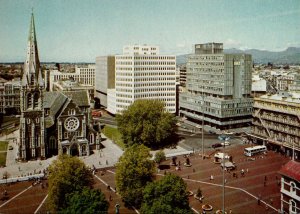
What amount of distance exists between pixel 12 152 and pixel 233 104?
75.4 metres

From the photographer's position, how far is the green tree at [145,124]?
343 feet

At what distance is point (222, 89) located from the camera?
5167 inches

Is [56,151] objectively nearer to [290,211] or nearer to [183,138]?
[183,138]

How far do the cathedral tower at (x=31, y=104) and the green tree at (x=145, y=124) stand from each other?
24562 mm

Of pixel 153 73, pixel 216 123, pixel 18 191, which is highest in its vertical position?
pixel 153 73

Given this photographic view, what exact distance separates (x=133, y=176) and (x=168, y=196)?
40.4 ft

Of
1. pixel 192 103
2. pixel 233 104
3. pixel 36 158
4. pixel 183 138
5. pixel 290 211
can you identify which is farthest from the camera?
pixel 192 103

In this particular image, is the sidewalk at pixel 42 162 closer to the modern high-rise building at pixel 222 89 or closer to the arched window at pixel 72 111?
the arched window at pixel 72 111

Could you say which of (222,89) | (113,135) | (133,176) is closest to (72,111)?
(113,135)

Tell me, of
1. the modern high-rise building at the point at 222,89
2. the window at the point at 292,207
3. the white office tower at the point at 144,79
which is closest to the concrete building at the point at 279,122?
the modern high-rise building at the point at 222,89

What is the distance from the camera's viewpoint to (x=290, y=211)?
5919 centimetres

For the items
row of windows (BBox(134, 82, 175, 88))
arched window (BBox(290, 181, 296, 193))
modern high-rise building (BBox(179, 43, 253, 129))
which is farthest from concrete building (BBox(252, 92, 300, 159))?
row of windows (BBox(134, 82, 175, 88))

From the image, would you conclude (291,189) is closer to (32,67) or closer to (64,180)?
(64,180)

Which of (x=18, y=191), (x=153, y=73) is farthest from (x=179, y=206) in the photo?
(x=153, y=73)
